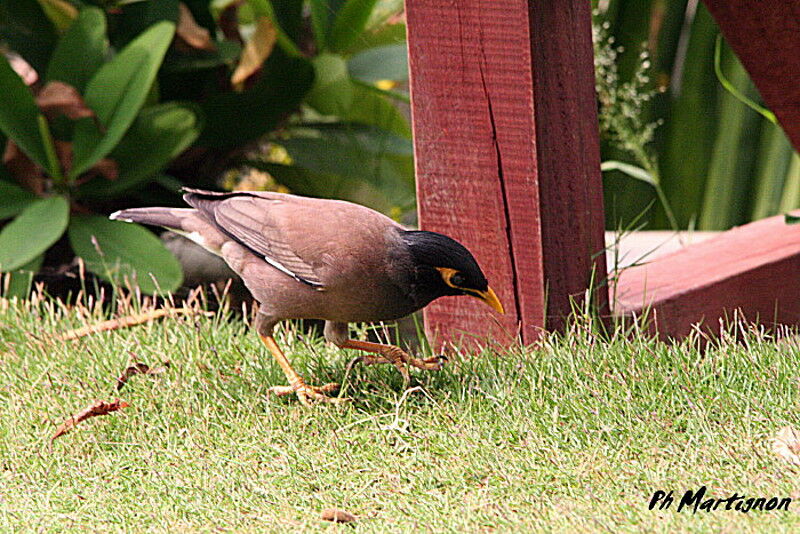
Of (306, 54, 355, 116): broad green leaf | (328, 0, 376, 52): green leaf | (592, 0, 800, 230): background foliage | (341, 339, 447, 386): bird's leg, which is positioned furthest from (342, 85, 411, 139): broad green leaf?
(341, 339, 447, 386): bird's leg

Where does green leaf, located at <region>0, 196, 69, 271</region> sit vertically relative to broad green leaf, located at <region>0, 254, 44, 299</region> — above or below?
above

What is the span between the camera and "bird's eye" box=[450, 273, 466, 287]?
2941 mm

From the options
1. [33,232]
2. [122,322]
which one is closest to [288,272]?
[122,322]

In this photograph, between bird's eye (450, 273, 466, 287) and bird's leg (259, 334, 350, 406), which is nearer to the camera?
bird's eye (450, 273, 466, 287)

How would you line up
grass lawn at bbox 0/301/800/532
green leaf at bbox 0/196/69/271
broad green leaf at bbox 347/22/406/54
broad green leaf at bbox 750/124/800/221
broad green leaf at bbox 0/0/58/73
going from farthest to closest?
1. broad green leaf at bbox 750/124/800/221
2. broad green leaf at bbox 347/22/406/54
3. broad green leaf at bbox 0/0/58/73
4. green leaf at bbox 0/196/69/271
5. grass lawn at bbox 0/301/800/532

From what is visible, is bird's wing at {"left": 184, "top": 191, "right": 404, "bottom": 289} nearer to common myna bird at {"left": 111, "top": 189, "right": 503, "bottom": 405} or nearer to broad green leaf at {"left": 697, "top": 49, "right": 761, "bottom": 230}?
common myna bird at {"left": 111, "top": 189, "right": 503, "bottom": 405}

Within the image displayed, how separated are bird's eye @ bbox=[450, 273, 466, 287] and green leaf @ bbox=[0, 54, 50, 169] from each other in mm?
2765

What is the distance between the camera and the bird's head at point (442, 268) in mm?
2930

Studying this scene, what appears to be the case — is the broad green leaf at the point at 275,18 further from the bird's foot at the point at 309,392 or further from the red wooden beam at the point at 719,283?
the bird's foot at the point at 309,392

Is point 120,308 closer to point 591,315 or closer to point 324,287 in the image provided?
point 324,287

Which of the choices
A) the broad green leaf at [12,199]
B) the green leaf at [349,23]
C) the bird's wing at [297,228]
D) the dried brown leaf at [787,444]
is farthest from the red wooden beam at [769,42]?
the broad green leaf at [12,199]

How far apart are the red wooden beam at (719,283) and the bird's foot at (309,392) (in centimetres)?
109

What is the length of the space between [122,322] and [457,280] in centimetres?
161

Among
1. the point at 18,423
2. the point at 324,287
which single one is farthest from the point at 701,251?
the point at 18,423
